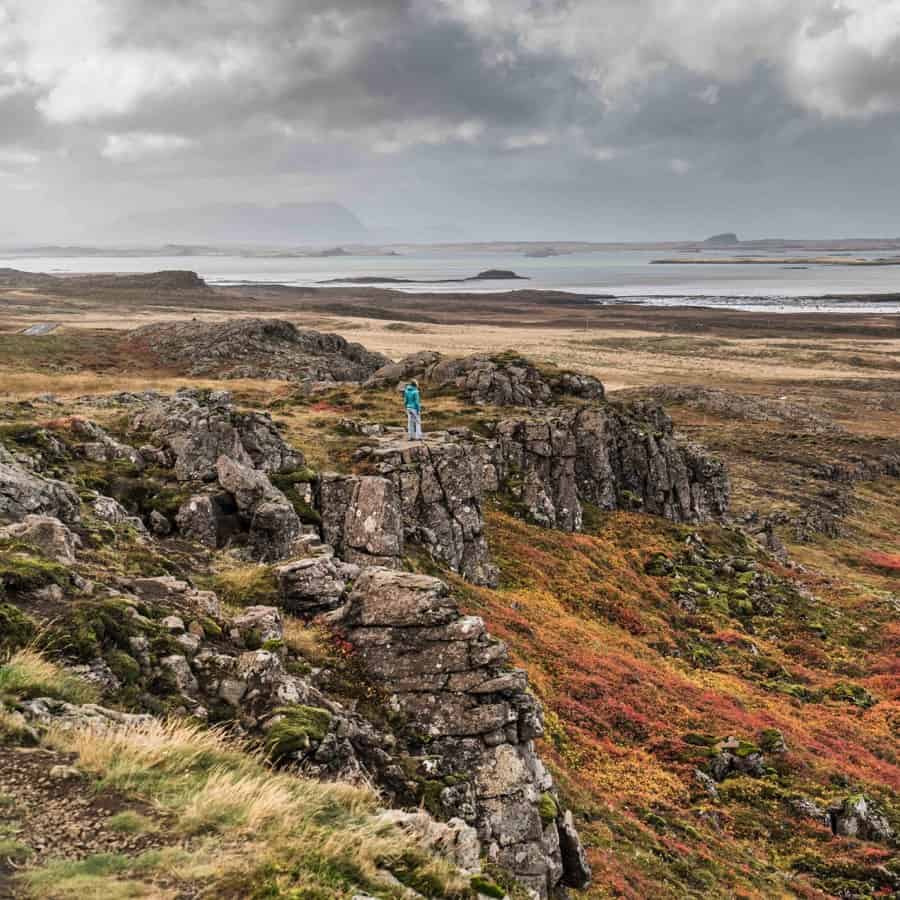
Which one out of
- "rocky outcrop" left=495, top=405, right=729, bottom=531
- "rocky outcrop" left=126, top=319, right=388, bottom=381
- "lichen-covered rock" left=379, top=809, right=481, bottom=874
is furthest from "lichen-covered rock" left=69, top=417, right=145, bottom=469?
"rocky outcrop" left=126, top=319, right=388, bottom=381

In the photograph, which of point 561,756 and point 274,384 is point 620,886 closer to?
point 561,756

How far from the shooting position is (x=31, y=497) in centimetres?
1866

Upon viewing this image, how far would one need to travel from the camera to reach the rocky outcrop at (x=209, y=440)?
28.4 m

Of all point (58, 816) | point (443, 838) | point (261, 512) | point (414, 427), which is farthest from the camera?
point (414, 427)

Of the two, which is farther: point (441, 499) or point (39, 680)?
point (441, 499)

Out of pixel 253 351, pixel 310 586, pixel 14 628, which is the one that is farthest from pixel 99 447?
pixel 253 351

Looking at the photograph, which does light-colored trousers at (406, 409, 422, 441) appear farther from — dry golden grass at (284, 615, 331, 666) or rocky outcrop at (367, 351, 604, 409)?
dry golden grass at (284, 615, 331, 666)

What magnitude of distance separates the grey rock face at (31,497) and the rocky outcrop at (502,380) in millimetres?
33615

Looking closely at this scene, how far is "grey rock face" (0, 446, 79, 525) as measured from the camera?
59.2ft

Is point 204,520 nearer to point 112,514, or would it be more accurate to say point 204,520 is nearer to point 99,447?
point 112,514

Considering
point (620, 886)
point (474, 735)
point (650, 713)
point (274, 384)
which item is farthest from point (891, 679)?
point (274, 384)

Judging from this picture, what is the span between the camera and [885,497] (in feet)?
261

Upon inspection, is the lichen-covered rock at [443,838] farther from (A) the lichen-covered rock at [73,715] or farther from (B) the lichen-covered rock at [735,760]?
(B) the lichen-covered rock at [735,760]

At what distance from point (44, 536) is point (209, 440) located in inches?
590
